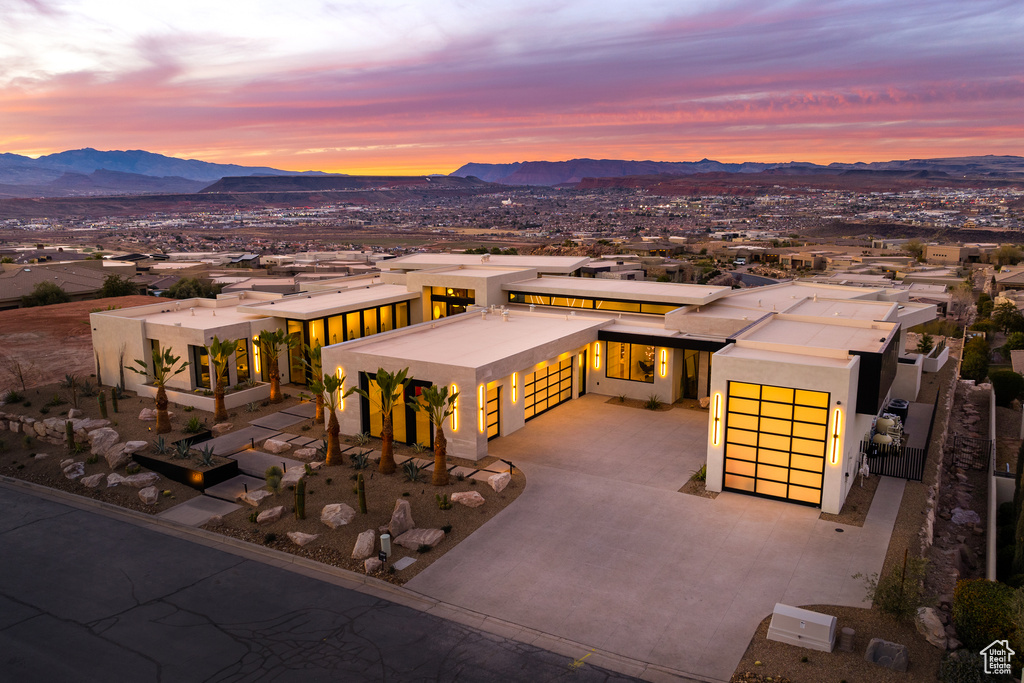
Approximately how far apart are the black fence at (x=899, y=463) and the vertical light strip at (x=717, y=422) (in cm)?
527

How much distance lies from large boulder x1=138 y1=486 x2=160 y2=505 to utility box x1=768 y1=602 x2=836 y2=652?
18470 mm

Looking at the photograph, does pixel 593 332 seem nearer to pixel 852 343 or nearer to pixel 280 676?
pixel 852 343

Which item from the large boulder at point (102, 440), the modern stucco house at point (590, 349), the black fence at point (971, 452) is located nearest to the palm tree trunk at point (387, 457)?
the modern stucco house at point (590, 349)

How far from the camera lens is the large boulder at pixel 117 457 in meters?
24.0

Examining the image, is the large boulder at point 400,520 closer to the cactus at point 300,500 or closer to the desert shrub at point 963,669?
the cactus at point 300,500

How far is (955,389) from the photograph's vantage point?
3725 centimetres

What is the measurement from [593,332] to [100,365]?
83.9ft

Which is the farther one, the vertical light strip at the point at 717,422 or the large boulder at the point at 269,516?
the vertical light strip at the point at 717,422

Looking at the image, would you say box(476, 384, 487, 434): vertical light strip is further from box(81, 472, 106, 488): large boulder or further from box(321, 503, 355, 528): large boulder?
box(81, 472, 106, 488): large boulder

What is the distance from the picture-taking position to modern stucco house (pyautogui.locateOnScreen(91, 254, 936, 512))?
21.0m

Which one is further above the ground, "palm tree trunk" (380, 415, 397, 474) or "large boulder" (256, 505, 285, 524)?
"palm tree trunk" (380, 415, 397, 474)

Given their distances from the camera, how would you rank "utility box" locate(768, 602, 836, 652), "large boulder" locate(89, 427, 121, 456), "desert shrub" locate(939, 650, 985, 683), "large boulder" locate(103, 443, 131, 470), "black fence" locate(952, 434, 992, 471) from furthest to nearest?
"black fence" locate(952, 434, 992, 471), "large boulder" locate(89, 427, 121, 456), "large boulder" locate(103, 443, 131, 470), "utility box" locate(768, 602, 836, 652), "desert shrub" locate(939, 650, 985, 683)

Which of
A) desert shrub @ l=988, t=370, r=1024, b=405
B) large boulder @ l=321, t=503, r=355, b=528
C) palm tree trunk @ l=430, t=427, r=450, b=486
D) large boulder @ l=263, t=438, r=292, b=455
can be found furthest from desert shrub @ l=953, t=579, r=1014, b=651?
desert shrub @ l=988, t=370, r=1024, b=405

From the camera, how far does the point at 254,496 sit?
2142 cm
